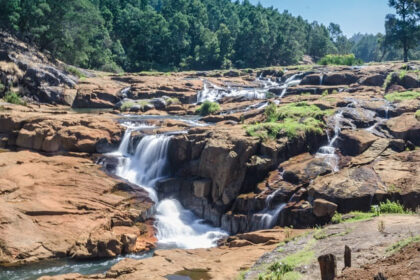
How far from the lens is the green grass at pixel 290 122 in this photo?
1970 cm

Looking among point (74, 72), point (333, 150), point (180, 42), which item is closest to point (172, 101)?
point (74, 72)

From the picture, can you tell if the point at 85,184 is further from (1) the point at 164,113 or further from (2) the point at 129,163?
(1) the point at 164,113

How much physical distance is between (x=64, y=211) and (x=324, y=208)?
10.5 metres

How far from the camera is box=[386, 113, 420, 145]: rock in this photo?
19.7 meters

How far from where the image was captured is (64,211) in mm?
16078

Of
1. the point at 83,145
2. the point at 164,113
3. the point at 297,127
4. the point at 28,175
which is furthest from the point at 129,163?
the point at 164,113

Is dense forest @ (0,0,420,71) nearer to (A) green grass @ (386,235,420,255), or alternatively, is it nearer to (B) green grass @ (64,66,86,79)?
(B) green grass @ (64,66,86,79)

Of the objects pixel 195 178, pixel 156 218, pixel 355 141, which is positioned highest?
pixel 355 141

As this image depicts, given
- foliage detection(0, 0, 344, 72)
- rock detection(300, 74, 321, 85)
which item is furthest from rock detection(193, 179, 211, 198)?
foliage detection(0, 0, 344, 72)

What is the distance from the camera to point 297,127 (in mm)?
20109

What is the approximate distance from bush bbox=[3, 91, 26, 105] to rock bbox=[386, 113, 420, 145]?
26.7 meters

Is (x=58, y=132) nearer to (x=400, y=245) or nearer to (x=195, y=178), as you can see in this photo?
(x=195, y=178)

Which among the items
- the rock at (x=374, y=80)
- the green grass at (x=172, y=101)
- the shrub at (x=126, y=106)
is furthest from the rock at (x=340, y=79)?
the shrub at (x=126, y=106)

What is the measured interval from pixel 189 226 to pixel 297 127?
293 inches
